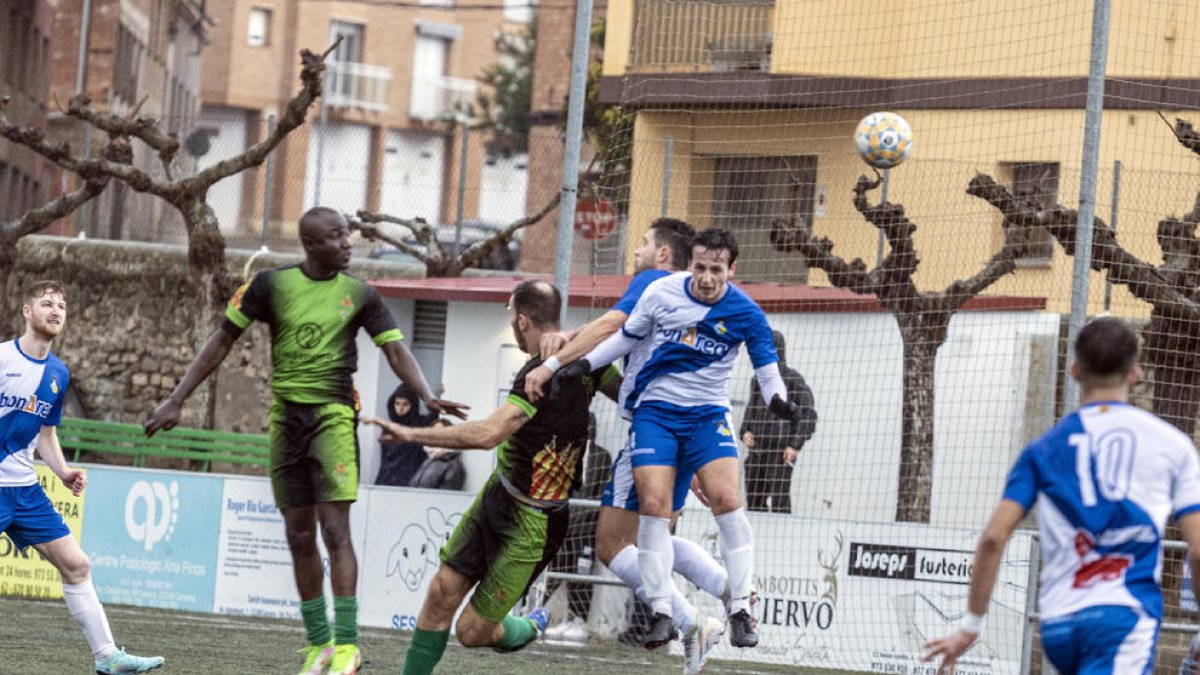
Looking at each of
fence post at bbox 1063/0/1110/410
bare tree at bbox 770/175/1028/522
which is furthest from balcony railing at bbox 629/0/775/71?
fence post at bbox 1063/0/1110/410

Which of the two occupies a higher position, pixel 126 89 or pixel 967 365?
pixel 126 89

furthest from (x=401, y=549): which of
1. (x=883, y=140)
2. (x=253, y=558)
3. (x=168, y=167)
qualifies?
(x=168, y=167)

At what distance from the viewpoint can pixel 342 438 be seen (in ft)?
28.7

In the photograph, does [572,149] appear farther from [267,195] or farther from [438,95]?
[438,95]

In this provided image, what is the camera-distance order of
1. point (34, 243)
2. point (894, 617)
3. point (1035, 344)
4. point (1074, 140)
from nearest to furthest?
point (894, 617) < point (1035, 344) < point (1074, 140) < point (34, 243)

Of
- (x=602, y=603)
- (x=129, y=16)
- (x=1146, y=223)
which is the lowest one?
(x=602, y=603)

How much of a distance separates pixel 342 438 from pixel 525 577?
1053mm

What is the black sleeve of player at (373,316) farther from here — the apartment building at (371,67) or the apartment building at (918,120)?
the apartment building at (371,67)

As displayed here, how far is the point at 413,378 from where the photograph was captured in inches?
339

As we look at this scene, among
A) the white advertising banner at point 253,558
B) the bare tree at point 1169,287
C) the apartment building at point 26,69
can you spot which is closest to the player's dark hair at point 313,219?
the bare tree at point 1169,287

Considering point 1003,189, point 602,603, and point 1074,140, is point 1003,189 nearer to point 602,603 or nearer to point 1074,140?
point 1074,140

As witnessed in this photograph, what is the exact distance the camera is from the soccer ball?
→ 587 inches

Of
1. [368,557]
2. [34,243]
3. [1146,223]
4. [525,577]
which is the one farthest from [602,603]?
[34,243]

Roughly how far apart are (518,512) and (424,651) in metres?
0.75
